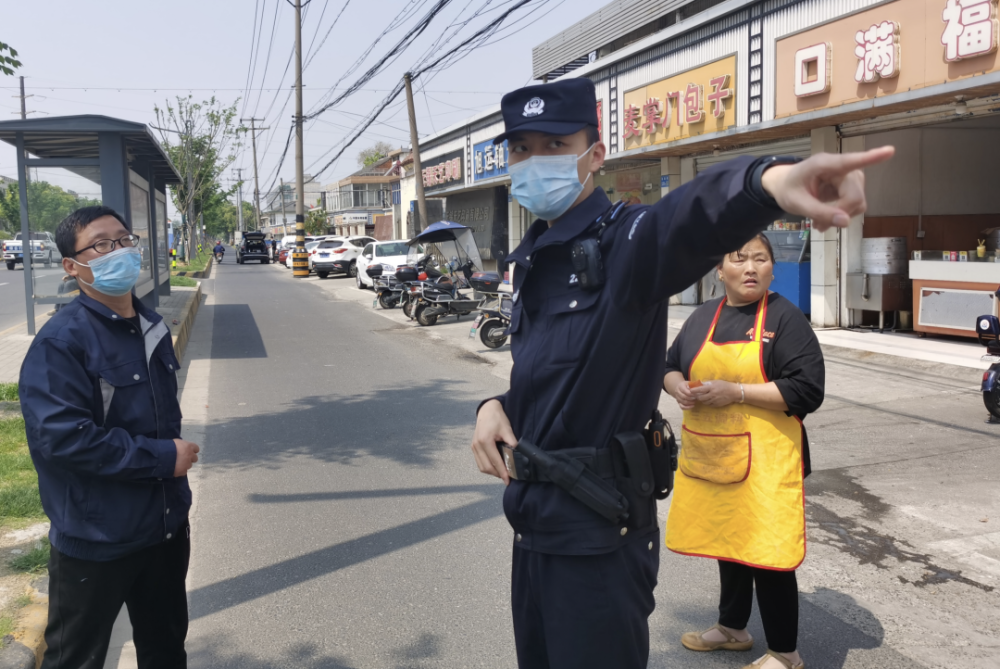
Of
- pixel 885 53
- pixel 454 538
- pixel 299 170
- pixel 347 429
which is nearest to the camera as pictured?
pixel 454 538

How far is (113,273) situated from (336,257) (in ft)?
98.4

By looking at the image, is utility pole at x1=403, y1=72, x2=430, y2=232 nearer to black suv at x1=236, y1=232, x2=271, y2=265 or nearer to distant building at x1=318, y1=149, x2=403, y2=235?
black suv at x1=236, y1=232, x2=271, y2=265

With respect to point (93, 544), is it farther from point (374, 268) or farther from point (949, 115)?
point (374, 268)

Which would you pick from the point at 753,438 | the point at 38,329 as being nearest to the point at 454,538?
the point at 753,438

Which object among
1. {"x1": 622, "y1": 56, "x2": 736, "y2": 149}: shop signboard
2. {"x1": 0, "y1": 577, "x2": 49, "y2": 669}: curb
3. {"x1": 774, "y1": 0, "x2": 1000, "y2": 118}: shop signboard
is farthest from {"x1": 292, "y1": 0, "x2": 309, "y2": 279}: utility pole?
{"x1": 0, "y1": 577, "x2": 49, "y2": 669}: curb

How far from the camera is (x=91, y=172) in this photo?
457 inches

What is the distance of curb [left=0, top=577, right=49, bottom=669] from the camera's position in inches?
134

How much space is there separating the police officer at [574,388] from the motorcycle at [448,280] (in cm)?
1404

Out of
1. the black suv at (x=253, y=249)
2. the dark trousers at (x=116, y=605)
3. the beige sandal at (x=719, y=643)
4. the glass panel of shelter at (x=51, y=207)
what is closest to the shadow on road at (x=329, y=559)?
the dark trousers at (x=116, y=605)

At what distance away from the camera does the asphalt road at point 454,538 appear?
3.71 meters

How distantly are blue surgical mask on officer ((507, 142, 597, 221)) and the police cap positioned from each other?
0.08 meters

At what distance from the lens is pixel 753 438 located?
3.20 m

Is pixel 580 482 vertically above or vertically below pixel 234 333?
above

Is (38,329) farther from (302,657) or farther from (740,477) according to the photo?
(740,477)
